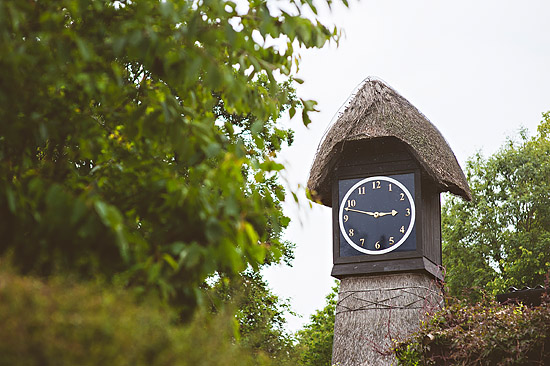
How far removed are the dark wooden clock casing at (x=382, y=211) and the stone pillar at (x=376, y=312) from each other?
14 cm

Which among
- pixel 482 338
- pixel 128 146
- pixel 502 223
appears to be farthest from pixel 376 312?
pixel 502 223

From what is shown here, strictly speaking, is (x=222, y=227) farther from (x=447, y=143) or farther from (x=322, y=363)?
(x=322, y=363)

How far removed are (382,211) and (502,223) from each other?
13947mm

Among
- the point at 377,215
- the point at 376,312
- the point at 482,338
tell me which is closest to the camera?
the point at 482,338

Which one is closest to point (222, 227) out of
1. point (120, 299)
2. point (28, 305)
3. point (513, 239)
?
point (120, 299)

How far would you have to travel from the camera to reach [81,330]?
7.63ft

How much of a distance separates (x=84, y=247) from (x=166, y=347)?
68cm

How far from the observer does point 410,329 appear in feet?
30.2

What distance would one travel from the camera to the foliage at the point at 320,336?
1781 centimetres

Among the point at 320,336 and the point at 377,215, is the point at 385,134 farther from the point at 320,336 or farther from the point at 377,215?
the point at 320,336

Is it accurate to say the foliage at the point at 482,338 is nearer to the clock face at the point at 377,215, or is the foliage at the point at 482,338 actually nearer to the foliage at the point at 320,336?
the clock face at the point at 377,215

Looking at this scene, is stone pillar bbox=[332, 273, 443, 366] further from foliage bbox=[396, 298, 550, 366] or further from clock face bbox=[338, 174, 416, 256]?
foliage bbox=[396, 298, 550, 366]

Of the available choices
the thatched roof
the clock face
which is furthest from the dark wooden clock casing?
the thatched roof

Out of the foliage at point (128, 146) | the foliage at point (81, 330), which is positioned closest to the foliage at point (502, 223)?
the foliage at point (128, 146)
